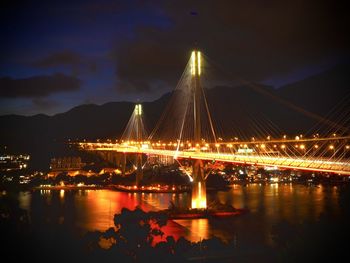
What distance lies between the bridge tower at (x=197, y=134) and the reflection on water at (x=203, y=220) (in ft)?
2.65

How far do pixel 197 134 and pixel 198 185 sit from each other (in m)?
1.64

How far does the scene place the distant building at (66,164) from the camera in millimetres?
30070

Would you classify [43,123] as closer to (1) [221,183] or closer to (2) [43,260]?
(1) [221,183]

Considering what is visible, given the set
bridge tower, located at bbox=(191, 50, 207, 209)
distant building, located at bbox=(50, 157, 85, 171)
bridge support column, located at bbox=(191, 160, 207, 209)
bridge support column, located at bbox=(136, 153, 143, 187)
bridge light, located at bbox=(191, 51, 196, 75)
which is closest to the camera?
bridge tower, located at bbox=(191, 50, 207, 209)

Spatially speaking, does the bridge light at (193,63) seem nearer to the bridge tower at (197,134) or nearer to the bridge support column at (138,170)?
the bridge tower at (197,134)

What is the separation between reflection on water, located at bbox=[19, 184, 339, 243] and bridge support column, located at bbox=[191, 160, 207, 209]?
0.74m

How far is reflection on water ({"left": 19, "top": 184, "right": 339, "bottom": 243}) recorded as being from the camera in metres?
11.5

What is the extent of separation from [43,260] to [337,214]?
33.2 ft

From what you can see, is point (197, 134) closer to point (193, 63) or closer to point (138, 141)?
point (193, 63)

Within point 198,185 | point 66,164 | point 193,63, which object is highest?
point 193,63

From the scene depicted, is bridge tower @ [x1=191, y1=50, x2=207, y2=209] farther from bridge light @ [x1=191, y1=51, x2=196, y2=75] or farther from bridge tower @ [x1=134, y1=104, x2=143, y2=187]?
bridge tower @ [x1=134, y1=104, x2=143, y2=187]

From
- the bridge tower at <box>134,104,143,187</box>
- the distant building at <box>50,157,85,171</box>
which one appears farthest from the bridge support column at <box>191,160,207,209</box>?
the distant building at <box>50,157,85,171</box>

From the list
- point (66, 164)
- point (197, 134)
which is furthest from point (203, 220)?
point (66, 164)

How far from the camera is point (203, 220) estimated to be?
42.4 ft
